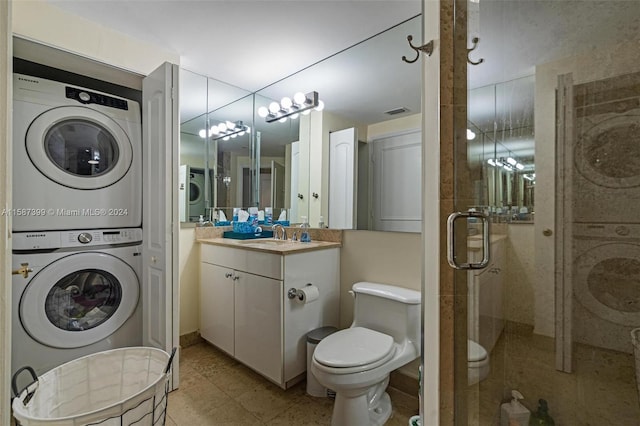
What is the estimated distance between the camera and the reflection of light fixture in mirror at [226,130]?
255 centimetres

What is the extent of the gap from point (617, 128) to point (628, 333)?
377 mm

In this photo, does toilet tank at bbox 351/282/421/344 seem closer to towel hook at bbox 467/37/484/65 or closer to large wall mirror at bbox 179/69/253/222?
towel hook at bbox 467/37/484/65

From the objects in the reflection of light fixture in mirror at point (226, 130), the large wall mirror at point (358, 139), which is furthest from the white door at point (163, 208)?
the large wall mirror at point (358, 139)

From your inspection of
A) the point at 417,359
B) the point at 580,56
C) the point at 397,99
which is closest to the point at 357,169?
the point at 397,99

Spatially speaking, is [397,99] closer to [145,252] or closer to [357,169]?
[357,169]

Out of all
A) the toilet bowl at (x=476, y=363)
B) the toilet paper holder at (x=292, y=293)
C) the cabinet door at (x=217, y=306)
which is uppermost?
the toilet bowl at (x=476, y=363)

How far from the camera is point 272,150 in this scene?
2.60m

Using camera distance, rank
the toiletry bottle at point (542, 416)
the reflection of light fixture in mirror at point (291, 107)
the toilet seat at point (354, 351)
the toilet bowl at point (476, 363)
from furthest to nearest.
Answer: the reflection of light fixture in mirror at point (291, 107) < the toilet seat at point (354, 351) < the toilet bowl at point (476, 363) < the toiletry bottle at point (542, 416)

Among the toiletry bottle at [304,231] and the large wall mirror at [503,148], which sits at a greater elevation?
the large wall mirror at [503,148]

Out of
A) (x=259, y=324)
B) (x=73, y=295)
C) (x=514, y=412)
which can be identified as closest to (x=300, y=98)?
(x=259, y=324)

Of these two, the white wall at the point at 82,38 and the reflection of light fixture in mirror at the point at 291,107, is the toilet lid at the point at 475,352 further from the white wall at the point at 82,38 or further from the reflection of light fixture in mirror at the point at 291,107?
the white wall at the point at 82,38

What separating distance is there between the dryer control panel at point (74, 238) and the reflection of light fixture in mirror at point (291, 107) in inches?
55.2

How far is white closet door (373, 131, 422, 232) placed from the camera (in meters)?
1.72

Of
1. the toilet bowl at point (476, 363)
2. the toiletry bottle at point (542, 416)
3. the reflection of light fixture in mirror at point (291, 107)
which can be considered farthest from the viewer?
the reflection of light fixture in mirror at point (291, 107)
